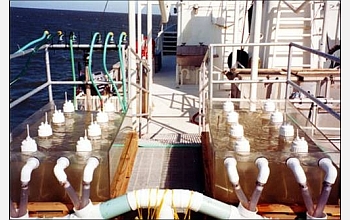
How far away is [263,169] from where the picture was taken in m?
1.80

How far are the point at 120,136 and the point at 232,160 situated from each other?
100 cm

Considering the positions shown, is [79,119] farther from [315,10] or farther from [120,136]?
[315,10]

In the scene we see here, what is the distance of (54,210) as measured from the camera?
74.4 inches

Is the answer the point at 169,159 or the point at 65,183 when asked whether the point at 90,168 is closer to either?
the point at 65,183

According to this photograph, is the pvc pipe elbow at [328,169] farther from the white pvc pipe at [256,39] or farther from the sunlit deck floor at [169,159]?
the white pvc pipe at [256,39]

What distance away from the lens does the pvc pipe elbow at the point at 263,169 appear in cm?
177

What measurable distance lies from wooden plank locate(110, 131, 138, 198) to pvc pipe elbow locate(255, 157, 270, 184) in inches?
33.7

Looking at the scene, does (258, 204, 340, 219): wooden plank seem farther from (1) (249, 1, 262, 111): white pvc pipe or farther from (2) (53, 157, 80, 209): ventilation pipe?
(1) (249, 1, 262, 111): white pvc pipe

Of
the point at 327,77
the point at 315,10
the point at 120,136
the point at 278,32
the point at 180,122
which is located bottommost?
the point at 180,122

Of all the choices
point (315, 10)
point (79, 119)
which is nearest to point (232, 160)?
point (79, 119)

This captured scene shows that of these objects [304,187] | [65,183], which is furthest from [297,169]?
[65,183]

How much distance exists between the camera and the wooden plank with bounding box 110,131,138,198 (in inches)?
87.7

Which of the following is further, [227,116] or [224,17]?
[224,17]

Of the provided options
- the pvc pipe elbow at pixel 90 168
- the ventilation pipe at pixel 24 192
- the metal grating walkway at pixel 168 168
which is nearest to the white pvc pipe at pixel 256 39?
the metal grating walkway at pixel 168 168
